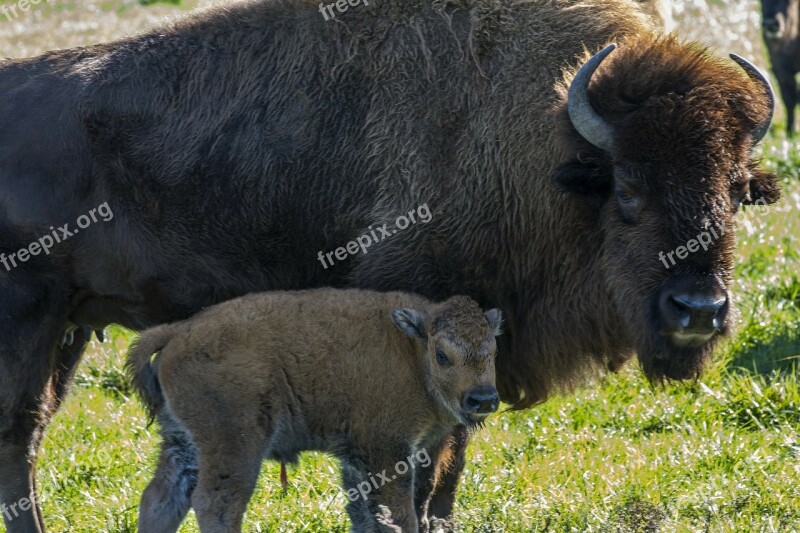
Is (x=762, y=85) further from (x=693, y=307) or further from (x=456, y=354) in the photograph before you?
(x=456, y=354)

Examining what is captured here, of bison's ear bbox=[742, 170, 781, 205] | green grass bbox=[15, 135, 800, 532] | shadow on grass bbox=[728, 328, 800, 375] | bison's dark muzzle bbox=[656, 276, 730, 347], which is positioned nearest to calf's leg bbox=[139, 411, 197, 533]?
green grass bbox=[15, 135, 800, 532]

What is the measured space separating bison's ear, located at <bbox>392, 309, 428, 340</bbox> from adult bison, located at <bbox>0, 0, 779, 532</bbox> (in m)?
0.62

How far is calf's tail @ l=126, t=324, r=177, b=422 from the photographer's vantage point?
5.21 meters

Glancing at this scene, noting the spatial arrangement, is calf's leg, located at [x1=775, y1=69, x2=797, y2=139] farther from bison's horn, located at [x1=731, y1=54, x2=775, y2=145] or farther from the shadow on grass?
Answer: bison's horn, located at [x1=731, y1=54, x2=775, y2=145]

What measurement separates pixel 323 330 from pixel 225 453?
698mm

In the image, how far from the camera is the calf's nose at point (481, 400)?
4.97 metres

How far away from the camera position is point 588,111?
5340mm

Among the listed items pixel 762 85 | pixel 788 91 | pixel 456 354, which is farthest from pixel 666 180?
pixel 788 91

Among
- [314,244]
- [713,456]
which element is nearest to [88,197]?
[314,244]

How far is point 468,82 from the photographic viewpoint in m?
5.86

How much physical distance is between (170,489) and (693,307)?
2.57 meters

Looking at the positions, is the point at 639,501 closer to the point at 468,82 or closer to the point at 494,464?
the point at 494,464

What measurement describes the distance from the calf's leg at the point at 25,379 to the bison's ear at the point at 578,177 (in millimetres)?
2693

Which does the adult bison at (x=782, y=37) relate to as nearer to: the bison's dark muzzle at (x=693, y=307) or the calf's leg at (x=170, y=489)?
the bison's dark muzzle at (x=693, y=307)
